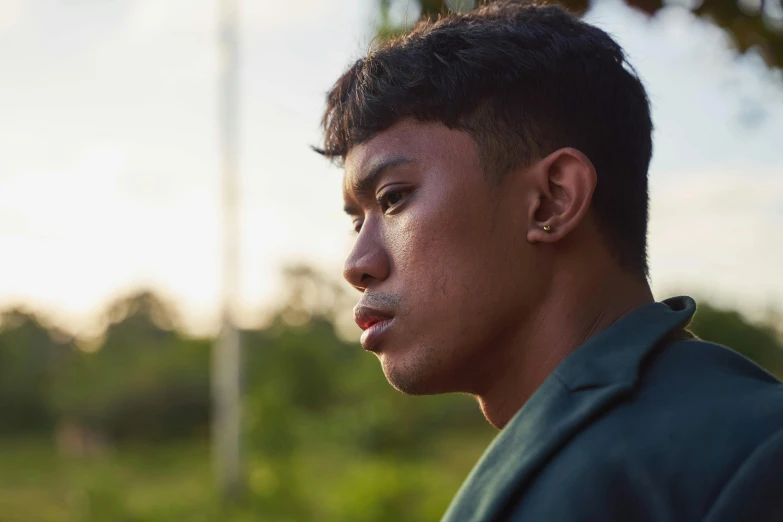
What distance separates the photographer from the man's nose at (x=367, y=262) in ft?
4.99

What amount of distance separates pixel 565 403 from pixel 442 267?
0.33 m

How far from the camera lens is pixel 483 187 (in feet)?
4.89

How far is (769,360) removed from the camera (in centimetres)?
938

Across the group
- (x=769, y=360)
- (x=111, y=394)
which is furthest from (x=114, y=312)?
(x=769, y=360)

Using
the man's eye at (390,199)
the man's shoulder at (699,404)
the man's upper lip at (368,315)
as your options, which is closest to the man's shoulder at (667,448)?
the man's shoulder at (699,404)

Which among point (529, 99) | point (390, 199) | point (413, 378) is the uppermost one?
point (529, 99)

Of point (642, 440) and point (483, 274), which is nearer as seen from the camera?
point (642, 440)

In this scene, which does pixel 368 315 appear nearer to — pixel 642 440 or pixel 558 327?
pixel 558 327

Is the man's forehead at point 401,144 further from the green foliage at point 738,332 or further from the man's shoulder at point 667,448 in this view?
the green foliage at point 738,332

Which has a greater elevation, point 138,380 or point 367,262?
point 367,262

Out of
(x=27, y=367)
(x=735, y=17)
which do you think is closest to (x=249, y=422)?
(x=27, y=367)

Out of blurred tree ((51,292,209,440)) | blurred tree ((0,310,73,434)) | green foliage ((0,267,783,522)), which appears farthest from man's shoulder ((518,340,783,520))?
blurred tree ((51,292,209,440))

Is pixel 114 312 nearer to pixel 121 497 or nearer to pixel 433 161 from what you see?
pixel 121 497

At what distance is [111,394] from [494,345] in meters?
17.3
